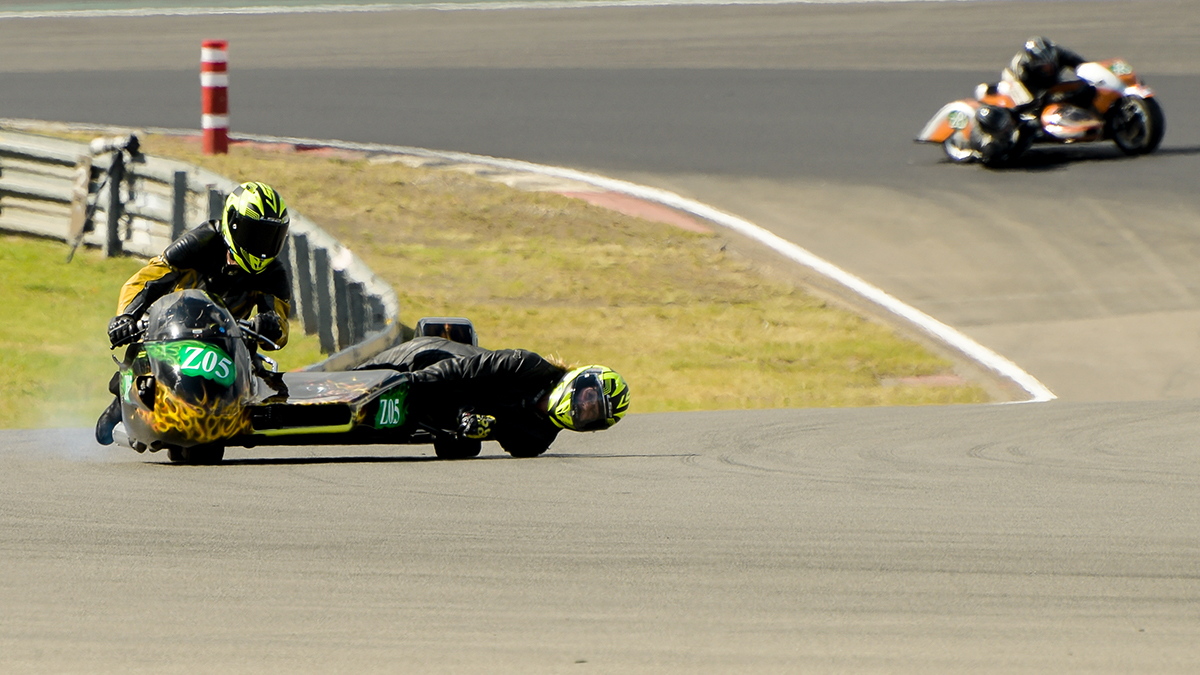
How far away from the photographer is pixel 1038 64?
1747 centimetres

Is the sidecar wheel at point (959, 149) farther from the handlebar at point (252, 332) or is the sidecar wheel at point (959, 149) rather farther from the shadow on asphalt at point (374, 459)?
the handlebar at point (252, 332)

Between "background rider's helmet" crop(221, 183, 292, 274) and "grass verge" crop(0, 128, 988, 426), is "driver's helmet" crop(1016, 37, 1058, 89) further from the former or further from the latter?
"background rider's helmet" crop(221, 183, 292, 274)

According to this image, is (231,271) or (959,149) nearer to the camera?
(231,271)

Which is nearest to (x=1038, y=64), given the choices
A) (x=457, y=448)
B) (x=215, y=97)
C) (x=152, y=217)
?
(x=215, y=97)

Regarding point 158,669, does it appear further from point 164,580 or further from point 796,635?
point 796,635

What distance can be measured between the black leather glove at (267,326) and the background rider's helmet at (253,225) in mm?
313

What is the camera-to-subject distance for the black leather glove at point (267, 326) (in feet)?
24.1

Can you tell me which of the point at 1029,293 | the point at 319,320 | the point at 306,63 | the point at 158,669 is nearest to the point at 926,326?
the point at 1029,293

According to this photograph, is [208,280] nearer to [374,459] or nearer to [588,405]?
[374,459]

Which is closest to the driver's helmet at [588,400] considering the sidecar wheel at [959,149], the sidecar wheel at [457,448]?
the sidecar wheel at [457,448]

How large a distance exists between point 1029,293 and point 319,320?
5.92 meters

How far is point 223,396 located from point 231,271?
93 centimetres

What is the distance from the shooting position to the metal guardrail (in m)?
11.9

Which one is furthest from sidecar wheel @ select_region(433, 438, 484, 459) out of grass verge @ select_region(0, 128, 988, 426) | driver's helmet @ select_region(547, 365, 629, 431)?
grass verge @ select_region(0, 128, 988, 426)
